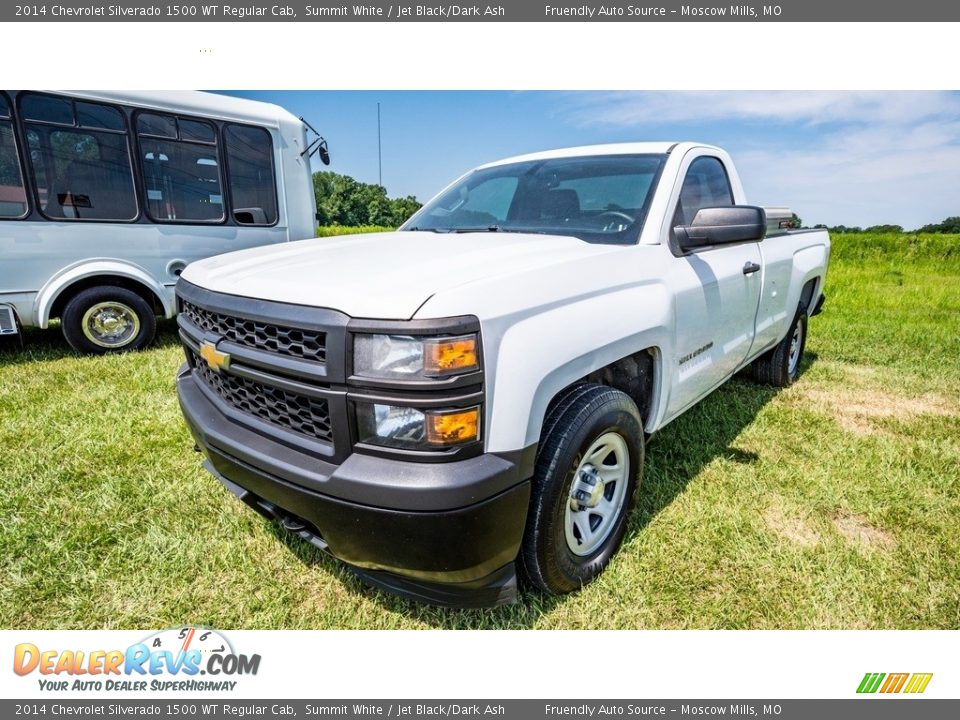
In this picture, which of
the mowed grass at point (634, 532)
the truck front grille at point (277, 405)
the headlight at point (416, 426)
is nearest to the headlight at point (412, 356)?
the headlight at point (416, 426)

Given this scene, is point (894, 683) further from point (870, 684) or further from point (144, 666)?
point (144, 666)

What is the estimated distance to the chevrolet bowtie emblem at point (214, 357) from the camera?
190cm

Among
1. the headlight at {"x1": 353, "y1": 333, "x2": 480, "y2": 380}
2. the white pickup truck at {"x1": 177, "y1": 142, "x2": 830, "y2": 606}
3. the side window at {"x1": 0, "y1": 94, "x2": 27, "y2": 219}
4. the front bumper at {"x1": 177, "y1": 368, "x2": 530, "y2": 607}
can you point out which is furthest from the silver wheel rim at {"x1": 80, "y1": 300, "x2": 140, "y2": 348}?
the headlight at {"x1": 353, "y1": 333, "x2": 480, "y2": 380}

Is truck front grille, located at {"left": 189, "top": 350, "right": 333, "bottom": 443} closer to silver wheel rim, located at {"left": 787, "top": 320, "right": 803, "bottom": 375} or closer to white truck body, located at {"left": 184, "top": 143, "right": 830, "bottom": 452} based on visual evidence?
white truck body, located at {"left": 184, "top": 143, "right": 830, "bottom": 452}

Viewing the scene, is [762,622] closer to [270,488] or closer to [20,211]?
[270,488]

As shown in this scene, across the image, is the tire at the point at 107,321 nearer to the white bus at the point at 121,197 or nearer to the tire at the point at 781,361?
the white bus at the point at 121,197

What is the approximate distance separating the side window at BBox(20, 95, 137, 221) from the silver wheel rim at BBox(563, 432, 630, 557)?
601cm

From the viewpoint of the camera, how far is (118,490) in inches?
109

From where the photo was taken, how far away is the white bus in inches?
201

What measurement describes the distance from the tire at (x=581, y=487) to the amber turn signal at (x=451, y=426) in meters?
0.40

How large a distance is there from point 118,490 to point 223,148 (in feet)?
16.3

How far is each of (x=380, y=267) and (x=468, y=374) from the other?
0.60 metres

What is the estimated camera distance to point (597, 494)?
209 centimetres

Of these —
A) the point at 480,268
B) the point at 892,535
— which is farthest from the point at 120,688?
the point at 892,535
